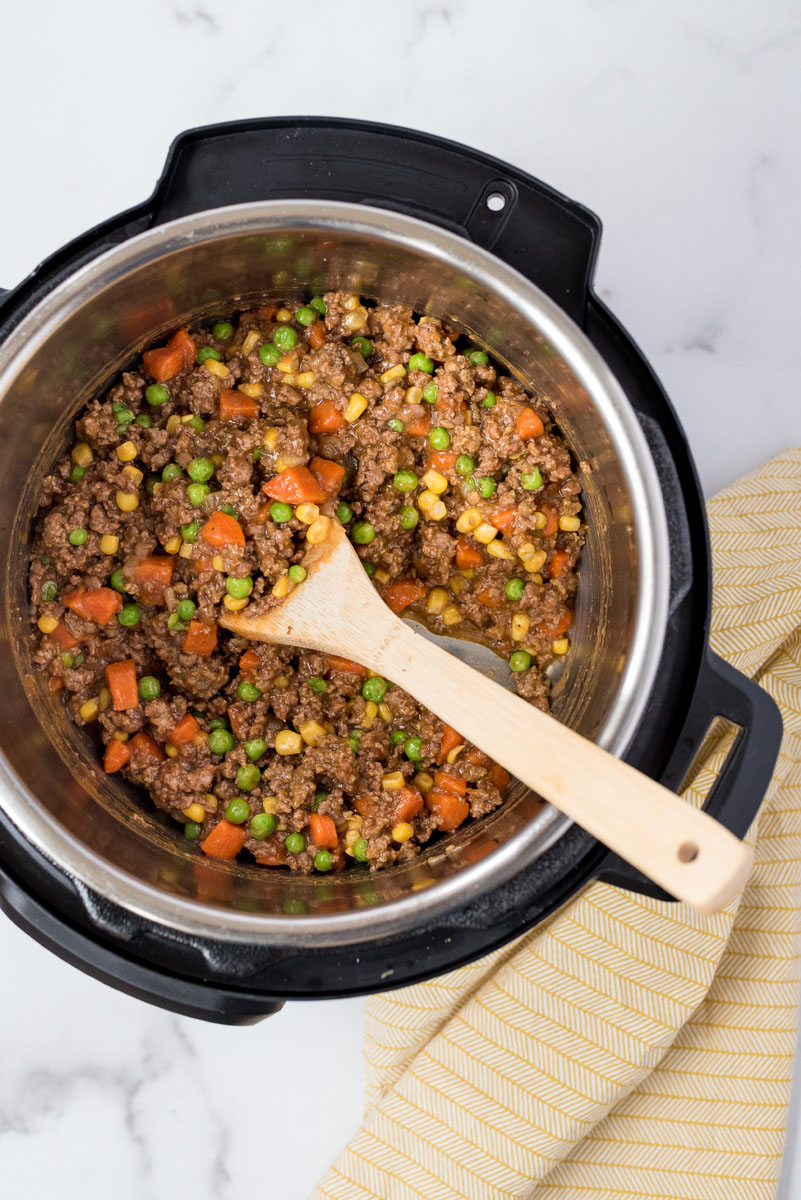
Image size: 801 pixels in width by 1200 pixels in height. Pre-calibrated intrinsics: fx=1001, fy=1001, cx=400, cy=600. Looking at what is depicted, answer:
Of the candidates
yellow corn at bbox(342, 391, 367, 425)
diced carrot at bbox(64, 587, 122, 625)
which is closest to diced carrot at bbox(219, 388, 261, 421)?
yellow corn at bbox(342, 391, 367, 425)

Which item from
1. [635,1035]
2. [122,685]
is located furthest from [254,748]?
[635,1035]

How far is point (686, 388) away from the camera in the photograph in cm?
360

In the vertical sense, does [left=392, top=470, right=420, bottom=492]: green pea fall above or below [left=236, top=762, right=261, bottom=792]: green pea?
above

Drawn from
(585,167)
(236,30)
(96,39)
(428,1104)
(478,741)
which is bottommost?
(428,1104)

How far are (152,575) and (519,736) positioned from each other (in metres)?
1.21

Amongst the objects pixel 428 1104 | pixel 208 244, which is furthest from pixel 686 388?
pixel 428 1104

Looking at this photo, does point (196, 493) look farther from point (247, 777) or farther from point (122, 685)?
point (247, 777)

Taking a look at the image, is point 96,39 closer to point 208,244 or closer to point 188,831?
point 208,244

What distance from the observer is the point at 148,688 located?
9.78 ft

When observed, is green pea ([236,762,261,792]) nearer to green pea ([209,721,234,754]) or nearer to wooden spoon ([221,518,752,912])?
green pea ([209,721,234,754])

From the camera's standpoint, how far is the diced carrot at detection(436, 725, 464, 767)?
3043 mm

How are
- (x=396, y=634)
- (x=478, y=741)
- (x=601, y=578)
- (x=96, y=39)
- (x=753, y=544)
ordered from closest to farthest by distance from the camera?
(x=478, y=741), (x=396, y=634), (x=601, y=578), (x=753, y=544), (x=96, y=39)

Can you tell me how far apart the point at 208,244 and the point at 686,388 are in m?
1.85

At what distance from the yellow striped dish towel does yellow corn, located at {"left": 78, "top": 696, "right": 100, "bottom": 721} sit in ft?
4.33
